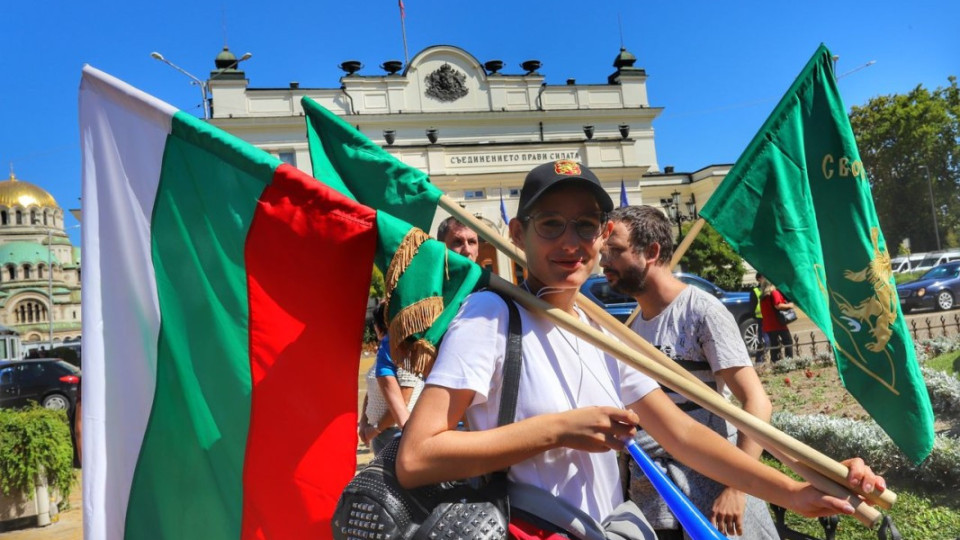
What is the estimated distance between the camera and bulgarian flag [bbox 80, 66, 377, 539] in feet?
8.64

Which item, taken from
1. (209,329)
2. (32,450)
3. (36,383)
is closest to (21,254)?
(36,383)

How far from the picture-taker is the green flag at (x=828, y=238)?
3.68m

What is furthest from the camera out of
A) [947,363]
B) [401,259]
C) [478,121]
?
[478,121]

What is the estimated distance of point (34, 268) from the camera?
101812 mm

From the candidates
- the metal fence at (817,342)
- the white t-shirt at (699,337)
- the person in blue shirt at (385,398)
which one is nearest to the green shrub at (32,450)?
the person in blue shirt at (385,398)

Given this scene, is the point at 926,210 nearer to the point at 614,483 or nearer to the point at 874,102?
the point at 874,102

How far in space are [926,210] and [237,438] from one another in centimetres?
5907

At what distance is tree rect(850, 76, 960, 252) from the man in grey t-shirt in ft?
168

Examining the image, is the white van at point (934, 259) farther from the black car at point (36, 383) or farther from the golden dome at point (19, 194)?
the golden dome at point (19, 194)

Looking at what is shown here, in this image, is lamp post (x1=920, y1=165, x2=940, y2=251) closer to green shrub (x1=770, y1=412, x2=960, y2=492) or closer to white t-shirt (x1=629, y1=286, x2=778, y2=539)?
green shrub (x1=770, y1=412, x2=960, y2=492)

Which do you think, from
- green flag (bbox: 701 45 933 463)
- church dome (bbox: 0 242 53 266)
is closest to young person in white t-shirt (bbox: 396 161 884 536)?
green flag (bbox: 701 45 933 463)

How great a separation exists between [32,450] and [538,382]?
25.7ft

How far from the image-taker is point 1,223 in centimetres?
11075

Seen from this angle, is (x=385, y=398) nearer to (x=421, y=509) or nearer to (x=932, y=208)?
(x=421, y=509)
